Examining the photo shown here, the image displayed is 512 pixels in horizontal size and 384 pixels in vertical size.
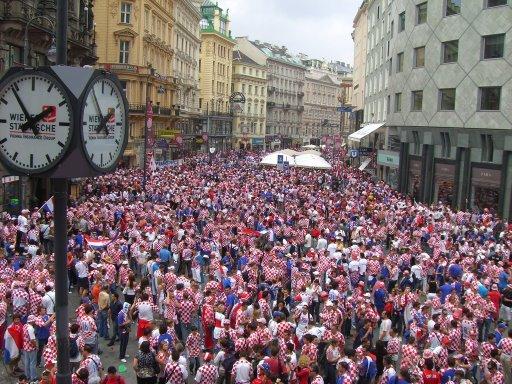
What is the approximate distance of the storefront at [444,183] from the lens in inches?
1519

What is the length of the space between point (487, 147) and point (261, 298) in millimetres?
26446

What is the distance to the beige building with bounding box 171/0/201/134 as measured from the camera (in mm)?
72562

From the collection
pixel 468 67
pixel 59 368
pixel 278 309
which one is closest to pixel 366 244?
pixel 278 309

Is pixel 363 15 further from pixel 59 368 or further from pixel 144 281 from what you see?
pixel 59 368

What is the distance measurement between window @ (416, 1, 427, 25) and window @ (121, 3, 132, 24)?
1124 inches

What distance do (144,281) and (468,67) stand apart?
29287 mm

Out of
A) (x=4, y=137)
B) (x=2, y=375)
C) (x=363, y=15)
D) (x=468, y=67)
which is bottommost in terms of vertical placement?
(x=2, y=375)

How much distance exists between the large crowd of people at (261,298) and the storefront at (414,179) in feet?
47.8

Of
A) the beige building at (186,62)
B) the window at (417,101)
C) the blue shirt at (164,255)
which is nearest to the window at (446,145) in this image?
the window at (417,101)

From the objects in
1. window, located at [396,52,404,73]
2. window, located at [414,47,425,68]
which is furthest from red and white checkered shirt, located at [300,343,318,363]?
window, located at [396,52,404,73]

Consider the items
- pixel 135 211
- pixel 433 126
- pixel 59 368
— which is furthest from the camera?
pixel 433 126

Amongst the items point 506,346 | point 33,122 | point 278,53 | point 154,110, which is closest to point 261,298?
point 506,346

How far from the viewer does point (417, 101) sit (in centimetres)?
4231

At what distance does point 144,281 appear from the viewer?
13.7 metres
